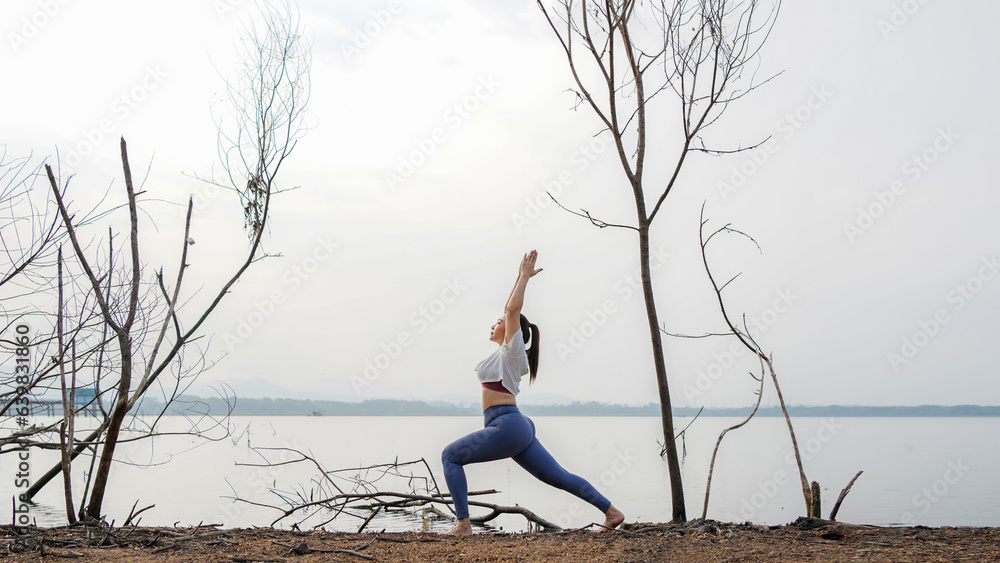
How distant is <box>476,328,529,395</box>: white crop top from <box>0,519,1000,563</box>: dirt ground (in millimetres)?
1120

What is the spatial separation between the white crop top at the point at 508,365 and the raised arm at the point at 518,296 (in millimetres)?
53

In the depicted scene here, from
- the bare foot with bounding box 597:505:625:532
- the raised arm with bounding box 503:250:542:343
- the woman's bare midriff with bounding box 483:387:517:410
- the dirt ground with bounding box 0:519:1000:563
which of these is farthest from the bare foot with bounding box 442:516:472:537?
the raised arm with bounding box 503:250:542:343

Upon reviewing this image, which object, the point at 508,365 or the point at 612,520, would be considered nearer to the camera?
the point at 612,520

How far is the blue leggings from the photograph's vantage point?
5324mm

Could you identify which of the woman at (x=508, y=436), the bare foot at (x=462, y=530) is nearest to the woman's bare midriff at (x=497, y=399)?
the woman at (x=508, y=436)

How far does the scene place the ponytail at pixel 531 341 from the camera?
5.78m

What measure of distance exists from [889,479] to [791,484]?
2315mm

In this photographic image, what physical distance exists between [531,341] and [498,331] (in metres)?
0.30

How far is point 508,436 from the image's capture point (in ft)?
17.5

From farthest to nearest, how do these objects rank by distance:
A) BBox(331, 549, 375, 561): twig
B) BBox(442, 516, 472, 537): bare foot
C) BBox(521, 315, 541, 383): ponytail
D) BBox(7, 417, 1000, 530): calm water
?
BBox(7, 417, 1000, 530): calm water
BBox(521, 315, 541, 383): ponytail
BBox(442, 516, 472, 537): bare foot
BBox(331, 549, 375, 561): twig

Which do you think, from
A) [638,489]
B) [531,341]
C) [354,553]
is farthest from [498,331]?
[638,489]

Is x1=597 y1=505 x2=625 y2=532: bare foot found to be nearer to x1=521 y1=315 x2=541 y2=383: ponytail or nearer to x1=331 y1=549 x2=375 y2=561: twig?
x1=521 y1=315 x2=541 y2=383: ponytail

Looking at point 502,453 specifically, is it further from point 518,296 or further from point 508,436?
point 518,296

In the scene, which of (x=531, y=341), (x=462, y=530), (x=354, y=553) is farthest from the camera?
(x=531, y=341)
